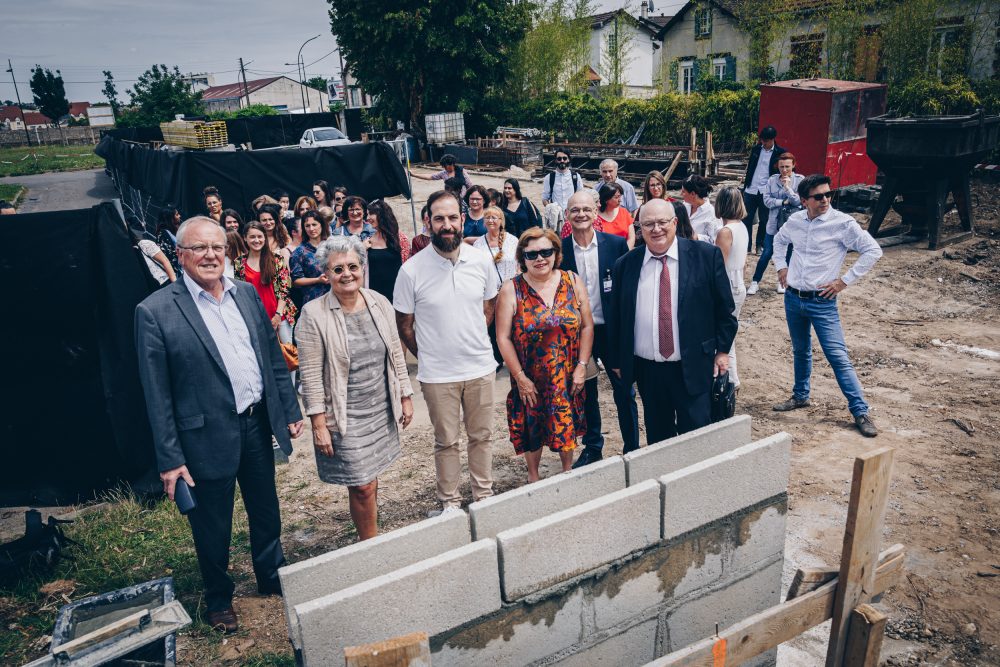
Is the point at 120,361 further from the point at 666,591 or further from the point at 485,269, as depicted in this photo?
the point at 666,591

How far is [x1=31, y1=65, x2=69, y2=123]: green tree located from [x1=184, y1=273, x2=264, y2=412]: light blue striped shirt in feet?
303

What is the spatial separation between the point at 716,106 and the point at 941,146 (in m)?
13.7

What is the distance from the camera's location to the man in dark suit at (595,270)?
15.4 feet

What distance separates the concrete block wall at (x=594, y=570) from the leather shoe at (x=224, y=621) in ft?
3.97

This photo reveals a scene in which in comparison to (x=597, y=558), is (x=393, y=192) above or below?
above

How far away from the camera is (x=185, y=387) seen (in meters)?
3.33

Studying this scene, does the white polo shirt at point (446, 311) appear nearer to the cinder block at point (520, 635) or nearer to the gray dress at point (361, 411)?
the gray dress at point (361, 411)

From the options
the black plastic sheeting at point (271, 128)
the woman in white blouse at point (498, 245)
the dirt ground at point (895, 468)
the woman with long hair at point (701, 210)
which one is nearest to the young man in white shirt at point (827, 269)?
the dirt ground at point (895, 468)

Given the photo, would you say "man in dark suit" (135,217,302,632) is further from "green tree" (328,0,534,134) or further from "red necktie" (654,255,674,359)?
"green tree" (328,0,534,134)

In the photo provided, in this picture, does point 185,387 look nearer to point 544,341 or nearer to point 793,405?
point 544,341

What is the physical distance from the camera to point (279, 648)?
3506 millimetres

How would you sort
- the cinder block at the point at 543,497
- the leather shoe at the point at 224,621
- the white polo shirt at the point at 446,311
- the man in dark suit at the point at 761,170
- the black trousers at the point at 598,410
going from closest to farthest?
1. the cinder block at the point at 543,497
2. the leather shoe at the point at 224,621
3. the white polo shirt at the point at 446,311
4. the black trousers at the point at 598,410
5. the man in dark suit at the point at 761,170

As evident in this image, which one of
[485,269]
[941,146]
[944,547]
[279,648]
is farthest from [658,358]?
[941,146]

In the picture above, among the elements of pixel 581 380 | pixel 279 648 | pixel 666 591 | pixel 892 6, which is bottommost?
pixel 279 648
